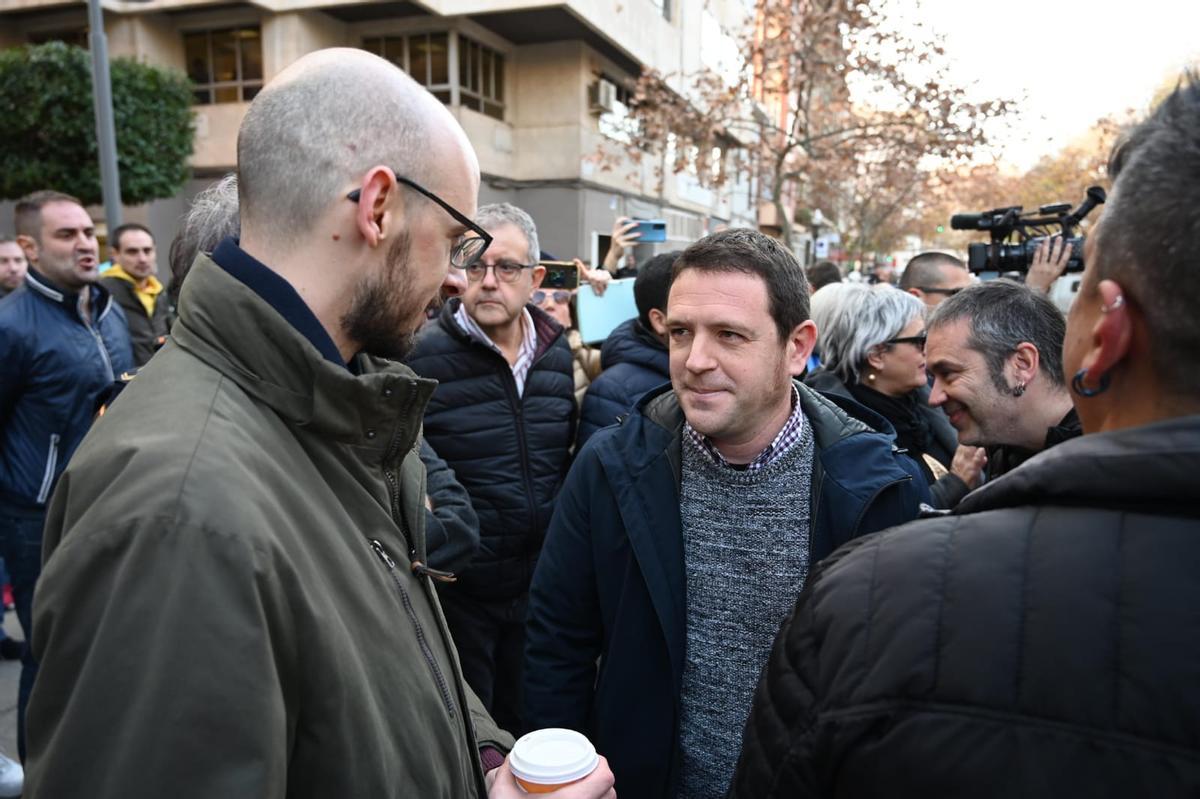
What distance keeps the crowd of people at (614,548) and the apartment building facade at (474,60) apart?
1383 cm

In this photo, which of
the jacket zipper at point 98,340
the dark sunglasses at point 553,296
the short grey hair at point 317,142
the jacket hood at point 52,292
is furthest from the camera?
the dark sunglasses at point 553,296

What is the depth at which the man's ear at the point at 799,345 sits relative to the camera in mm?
2188

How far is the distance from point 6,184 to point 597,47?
12.1 m

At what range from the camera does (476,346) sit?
3.24 meters

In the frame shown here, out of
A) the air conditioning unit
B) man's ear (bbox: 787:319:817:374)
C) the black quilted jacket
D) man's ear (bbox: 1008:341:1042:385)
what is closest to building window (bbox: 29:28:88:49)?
the air conditioning unit

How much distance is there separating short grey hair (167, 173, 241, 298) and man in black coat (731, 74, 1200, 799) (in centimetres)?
171

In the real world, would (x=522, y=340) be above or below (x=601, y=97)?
below

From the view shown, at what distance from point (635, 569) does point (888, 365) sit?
1.85 m

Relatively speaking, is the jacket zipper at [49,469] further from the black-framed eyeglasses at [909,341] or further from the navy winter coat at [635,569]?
the black-framed eyeglasses at [909,341]

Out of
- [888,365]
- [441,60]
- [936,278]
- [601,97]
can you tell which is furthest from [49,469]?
[601,97]

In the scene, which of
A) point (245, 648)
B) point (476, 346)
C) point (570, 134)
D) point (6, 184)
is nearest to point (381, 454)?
point (245, 648)

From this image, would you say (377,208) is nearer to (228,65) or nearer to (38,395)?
(38,395)

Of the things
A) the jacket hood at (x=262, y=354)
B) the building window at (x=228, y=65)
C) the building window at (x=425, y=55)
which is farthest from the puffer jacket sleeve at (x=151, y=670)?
the building window at (x=228, y=65)

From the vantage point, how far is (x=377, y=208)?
4.33 ft
